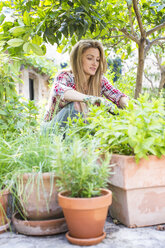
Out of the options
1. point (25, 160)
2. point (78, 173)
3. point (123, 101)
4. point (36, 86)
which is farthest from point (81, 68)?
point (36, 86)

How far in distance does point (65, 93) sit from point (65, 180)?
124 cm

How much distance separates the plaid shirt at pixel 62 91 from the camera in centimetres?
230

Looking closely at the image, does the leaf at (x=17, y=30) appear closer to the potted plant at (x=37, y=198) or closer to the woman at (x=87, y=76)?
the woman at (x=87, y=76)

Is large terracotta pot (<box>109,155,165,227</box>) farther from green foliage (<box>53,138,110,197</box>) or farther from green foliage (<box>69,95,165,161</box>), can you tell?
green foliage (<box>53,138,110,197</box>)

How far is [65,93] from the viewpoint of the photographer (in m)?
2.24

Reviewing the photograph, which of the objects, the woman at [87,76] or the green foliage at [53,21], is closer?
the green foliage at [53,21]

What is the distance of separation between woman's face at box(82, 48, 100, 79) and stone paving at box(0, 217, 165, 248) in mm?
1649

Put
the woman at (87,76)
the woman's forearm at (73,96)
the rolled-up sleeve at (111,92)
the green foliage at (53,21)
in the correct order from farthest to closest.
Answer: the rolled-up sleeve at (111,92) → the woman at (87,76) → the woman's forearm at (73,96) → the green foliage at (53,21)

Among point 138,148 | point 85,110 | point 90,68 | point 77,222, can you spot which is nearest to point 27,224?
point 77,222

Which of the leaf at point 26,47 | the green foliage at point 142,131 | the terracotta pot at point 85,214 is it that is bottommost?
the terracotta pot at point 85,214

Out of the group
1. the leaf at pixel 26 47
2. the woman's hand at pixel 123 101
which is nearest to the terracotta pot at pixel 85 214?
the leaf at pixel 26 47

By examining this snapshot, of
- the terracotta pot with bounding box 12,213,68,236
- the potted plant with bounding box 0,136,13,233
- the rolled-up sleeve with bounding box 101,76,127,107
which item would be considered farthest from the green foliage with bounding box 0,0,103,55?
the terracotta pot with bounding box 12,213,68,236

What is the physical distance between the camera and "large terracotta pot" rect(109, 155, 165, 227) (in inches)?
48.7

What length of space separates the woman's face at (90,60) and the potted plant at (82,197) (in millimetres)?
1600
